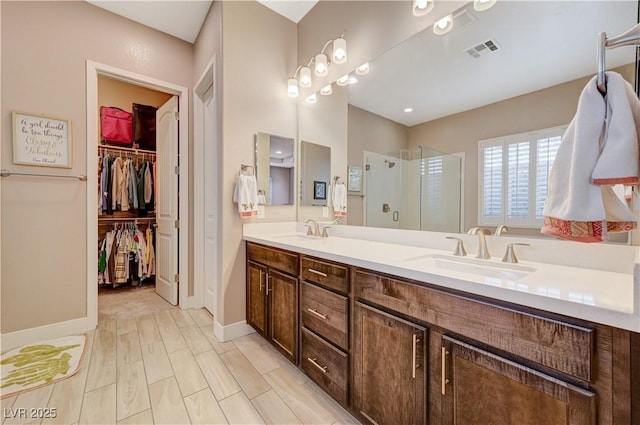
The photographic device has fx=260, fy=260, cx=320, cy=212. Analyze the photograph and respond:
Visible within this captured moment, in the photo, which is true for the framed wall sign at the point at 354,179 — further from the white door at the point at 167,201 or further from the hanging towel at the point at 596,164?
the white door at the point at 167,201

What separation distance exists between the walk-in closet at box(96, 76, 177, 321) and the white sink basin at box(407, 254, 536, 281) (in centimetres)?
307

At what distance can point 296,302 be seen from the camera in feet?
5.21

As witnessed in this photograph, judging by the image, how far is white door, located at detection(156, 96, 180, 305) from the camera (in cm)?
273

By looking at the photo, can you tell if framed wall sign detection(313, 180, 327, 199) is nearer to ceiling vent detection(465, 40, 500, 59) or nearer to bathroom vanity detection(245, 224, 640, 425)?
bathroom vanity detection(245, 224, 640, 425)

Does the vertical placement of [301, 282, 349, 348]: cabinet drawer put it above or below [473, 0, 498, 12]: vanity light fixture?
below

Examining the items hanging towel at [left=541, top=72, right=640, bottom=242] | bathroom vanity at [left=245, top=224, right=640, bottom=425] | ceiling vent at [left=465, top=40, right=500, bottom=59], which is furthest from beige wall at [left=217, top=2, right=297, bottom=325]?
hanging towel at [left=541, top=72, right=640, bottom=242]

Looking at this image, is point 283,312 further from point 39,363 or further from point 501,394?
point 39,363

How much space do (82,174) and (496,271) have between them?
3.07 meters

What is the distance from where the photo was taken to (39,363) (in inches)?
68.8

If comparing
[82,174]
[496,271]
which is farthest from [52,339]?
[496,271]

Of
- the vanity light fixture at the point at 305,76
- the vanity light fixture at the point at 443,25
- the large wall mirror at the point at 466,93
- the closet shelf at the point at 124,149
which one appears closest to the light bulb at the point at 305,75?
the vanity light fixture at the point at 305,76

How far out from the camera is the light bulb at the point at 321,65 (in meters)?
2.11

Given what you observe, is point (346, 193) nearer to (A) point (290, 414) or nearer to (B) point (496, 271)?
(B) point (496, 271)

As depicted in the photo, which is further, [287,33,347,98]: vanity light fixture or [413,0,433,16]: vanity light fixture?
[287,33,347,98]: vanity light fixture
